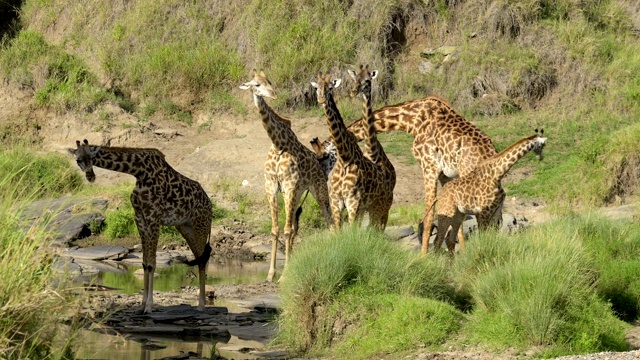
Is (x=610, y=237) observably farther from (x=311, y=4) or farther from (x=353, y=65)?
(x=311, y=4)

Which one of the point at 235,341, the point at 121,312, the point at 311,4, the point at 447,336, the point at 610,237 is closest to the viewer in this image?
the point at 447,336

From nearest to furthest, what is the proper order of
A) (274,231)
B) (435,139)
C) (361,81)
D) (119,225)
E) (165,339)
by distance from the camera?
(165,339), (361,81), (435,139), (274,231), (119,225)

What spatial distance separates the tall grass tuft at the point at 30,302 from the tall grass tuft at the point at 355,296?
3292mm

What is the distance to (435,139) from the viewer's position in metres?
16.5

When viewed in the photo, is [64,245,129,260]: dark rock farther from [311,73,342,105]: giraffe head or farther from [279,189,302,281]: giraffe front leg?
[311,73,342,105]: giraffe head

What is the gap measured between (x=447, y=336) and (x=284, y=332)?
1.72 m

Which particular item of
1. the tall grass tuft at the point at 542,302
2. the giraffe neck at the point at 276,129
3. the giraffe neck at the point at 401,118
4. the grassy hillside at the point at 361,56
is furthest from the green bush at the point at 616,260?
the grassy hillside at the point at 361,56

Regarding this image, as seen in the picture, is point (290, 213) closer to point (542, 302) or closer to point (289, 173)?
point (289, 173)

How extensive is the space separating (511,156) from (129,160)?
182 inches

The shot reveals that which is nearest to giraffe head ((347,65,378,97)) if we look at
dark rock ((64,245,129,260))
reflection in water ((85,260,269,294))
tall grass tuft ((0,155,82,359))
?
reflection in water ((85,260,269,294))

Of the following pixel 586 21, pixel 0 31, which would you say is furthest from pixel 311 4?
pixel 0 31

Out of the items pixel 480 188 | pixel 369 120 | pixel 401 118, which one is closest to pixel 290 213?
pixel 369 120

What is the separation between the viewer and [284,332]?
39.9ft

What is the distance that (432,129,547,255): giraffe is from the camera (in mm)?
14469
